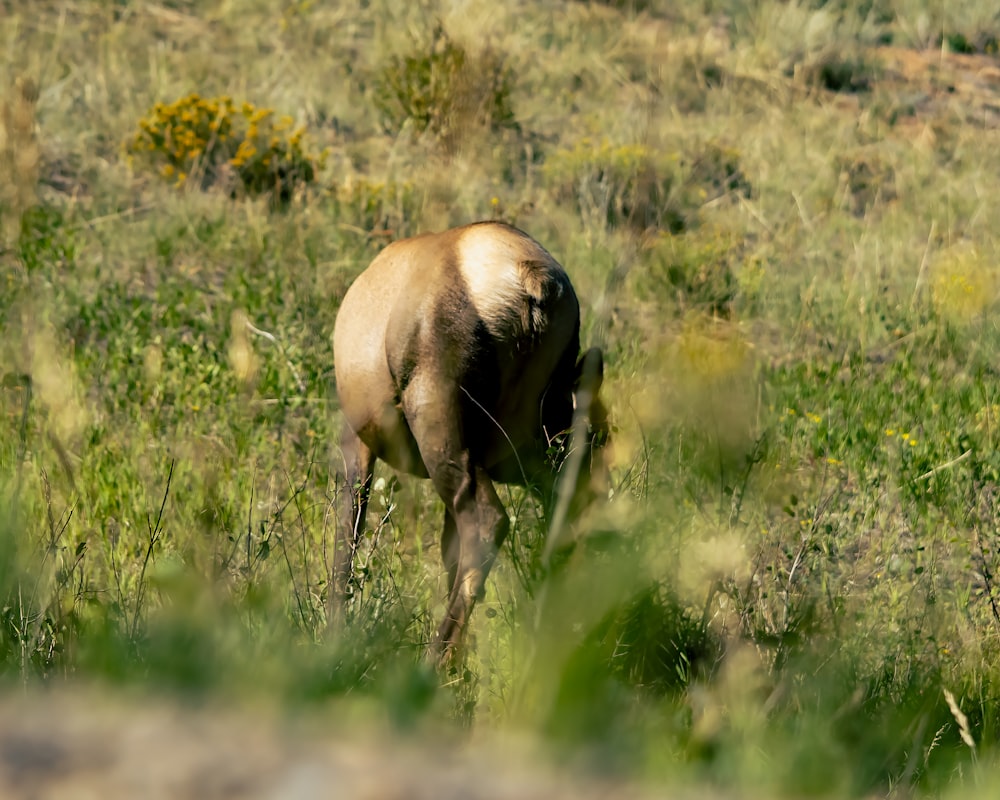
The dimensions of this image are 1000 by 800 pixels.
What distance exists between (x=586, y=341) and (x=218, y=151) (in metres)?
4.92

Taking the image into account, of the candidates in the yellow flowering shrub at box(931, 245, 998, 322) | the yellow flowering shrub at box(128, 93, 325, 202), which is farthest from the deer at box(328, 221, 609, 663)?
the yellow flowering shrub at box(128, 93, 325, 202)

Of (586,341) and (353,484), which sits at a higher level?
(353,484)

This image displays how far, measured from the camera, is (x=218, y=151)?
35.9 ft

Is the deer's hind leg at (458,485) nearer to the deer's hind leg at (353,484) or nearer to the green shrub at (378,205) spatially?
the deer's hind leg at (353,484)

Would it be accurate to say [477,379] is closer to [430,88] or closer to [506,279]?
[506,279]

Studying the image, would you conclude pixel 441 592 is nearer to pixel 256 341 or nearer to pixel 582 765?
pixel 256 341

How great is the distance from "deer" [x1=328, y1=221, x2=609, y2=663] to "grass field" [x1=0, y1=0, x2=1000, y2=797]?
0.21 m

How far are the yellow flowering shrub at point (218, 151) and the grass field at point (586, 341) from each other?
6 centimetres

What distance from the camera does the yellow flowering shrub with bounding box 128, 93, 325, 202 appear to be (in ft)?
34.4

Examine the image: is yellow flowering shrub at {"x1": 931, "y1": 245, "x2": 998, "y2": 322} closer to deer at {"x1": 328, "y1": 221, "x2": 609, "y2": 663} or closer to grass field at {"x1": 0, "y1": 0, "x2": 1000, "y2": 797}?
grass field at {"x1": 0, "y1": 0, "x2": 1000, "y2": 797}

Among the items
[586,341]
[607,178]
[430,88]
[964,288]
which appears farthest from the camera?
[430,88]

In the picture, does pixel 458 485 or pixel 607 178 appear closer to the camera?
pixel 458 485

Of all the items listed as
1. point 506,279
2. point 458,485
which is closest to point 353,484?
point 458,485

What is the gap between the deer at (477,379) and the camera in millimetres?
4391
